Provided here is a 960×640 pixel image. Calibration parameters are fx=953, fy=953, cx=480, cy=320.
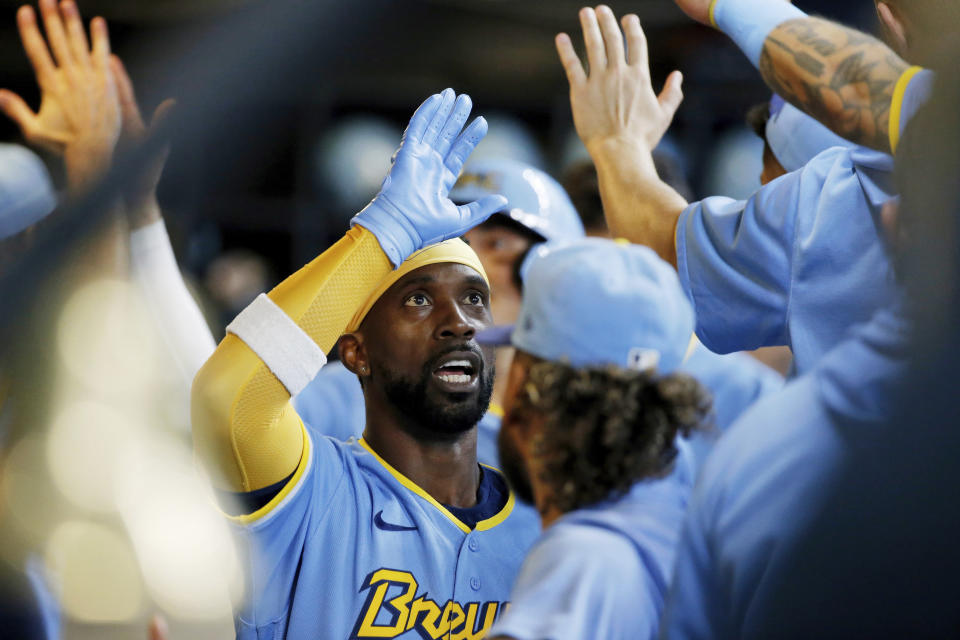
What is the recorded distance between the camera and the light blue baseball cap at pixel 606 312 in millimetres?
902

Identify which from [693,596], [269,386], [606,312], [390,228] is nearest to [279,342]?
[269,386]

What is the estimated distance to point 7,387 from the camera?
1.56 meters

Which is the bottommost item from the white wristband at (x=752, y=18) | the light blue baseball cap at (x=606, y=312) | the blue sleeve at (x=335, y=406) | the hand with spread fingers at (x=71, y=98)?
the blue sleeve at (x=335, y=406)

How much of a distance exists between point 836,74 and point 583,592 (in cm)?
63

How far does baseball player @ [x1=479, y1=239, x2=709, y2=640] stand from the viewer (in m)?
0.84

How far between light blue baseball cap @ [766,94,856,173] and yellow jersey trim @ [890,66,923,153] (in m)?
0.42

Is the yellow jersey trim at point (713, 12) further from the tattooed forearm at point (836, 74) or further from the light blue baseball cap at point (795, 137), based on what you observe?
the light blue baseball cap at point (795, 137)

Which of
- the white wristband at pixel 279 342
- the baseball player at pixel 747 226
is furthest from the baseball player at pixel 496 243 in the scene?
the white wristband at pixel 279 342

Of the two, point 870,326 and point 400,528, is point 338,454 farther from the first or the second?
point 870,326

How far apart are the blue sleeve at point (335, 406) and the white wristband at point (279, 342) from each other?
1.54 ft

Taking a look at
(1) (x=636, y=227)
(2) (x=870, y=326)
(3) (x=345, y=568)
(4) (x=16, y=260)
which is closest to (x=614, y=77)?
(1) (x=636, y=227)

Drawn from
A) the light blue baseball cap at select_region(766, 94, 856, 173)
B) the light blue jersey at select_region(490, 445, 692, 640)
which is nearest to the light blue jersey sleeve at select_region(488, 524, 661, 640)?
the light blue jersey at select_region(490, 445, 692, 640)

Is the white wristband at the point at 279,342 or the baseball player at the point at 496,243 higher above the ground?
the white wristband at the point at 279,342

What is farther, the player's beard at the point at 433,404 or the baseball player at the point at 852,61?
the player's beard at the point at 433,404
